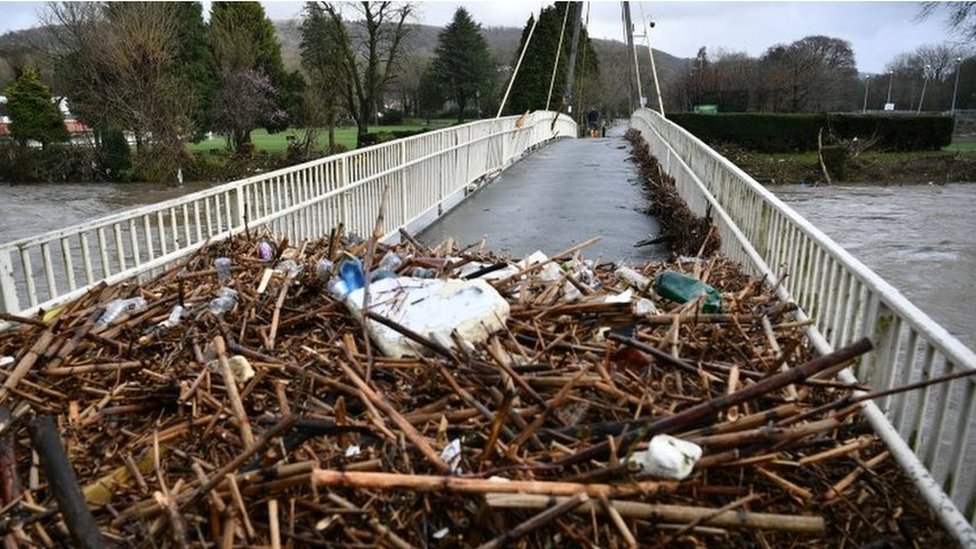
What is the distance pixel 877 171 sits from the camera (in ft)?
103

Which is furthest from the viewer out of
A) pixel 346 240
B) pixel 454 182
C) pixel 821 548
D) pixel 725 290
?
pixel 454 182

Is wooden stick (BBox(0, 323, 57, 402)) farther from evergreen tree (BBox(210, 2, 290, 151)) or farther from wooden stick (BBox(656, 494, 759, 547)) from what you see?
evergreen tree (BBox(210, 2, 290, 151))

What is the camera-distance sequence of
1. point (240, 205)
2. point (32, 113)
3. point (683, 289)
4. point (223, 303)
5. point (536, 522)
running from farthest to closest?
point (32, 113) → point (240, 205) → point (683, 289) → point (223, 303) → point (536, 522)

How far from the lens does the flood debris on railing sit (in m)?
2.57

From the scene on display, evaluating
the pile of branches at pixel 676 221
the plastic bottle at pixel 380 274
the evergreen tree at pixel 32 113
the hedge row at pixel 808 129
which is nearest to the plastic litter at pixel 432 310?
the plastic bottle at pixel 380 274

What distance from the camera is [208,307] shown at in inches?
170

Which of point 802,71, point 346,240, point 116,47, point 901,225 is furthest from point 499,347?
point 802,71

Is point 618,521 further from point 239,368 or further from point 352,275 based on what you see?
point 352,275

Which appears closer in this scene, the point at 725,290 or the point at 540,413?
the point at 540,413

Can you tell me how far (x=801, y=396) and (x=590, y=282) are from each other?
2.04m

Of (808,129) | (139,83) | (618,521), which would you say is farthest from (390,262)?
(808,129)

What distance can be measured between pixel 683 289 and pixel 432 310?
5.89ft

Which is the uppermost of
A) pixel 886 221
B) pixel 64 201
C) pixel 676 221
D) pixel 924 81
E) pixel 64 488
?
pixel 924 81

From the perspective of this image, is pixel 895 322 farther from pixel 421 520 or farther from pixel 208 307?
pixel 208 307
